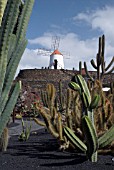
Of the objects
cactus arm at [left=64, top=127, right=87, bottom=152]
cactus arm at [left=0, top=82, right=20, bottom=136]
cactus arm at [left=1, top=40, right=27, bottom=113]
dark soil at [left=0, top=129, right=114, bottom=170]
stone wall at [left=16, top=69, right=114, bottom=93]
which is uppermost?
stone wall at [left=16, top=69, right=114, bottom=93]

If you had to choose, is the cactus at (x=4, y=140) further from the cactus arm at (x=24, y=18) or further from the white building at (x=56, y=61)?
the white building at (x=56, y=61)

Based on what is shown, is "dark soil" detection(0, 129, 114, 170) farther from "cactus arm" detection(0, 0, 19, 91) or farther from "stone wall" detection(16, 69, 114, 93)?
"stone wall" detection(16, 69, 114, 93)

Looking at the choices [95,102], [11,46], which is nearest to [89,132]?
[95,102]

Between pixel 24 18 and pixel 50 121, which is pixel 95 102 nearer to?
pixel 50 121

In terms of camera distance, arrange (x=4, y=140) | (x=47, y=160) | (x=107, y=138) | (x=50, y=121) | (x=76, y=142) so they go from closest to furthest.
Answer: (x=47, y=160) → (x=107, y=138) → (x=76, y=142) → (x=4, y=140) → (x=50, y=121)

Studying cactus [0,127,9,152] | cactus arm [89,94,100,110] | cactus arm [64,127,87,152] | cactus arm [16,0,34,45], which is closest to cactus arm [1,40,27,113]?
cactus arm [16,0,34,45]

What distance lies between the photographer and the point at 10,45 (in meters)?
2.96

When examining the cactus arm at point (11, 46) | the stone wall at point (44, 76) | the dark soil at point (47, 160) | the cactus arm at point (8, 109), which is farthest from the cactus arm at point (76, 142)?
the stone wall at point (44, 76)

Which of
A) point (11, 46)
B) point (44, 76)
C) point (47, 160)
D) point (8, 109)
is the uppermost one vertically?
point (44, 76)

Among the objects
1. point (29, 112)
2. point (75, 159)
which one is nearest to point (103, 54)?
point (75, 159)

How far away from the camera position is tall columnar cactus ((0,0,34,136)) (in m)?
2.89

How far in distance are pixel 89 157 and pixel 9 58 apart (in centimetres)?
230

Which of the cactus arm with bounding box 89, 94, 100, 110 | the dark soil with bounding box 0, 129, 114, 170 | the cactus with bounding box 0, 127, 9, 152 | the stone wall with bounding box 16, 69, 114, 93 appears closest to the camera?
the dark soil with bounding box 0, 129, 114, 170

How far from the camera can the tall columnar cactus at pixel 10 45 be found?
289 centimetres
